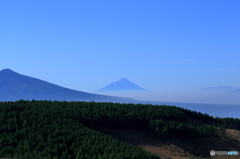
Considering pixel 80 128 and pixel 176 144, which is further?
pixel 176 144

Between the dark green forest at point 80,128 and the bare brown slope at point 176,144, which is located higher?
the dark green forest at point 80,128

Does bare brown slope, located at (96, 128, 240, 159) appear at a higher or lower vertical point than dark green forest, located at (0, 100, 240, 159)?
lower

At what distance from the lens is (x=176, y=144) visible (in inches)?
723

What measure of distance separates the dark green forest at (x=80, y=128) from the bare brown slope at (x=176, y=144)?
0.58 m

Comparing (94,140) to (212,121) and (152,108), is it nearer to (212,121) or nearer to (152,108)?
(152,108)

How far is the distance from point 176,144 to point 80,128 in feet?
20.8

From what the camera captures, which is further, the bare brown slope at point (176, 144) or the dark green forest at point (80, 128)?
the bare brown slope at point (176, 144)

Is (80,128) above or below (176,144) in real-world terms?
above

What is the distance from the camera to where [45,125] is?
16219 millimetres

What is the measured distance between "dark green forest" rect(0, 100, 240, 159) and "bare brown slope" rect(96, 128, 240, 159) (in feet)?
1.91

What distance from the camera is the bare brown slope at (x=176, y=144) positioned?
17188mm

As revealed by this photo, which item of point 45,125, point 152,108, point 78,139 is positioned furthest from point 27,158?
point 152,108

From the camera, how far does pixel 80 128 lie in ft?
53.8

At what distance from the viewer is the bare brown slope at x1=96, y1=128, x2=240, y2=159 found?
1719 cm
